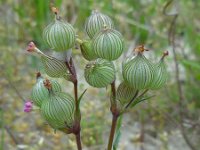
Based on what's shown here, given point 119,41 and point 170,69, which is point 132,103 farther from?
point 170,69

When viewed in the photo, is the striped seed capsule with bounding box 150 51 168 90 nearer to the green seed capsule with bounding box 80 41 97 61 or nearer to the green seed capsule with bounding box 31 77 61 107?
the green seed capsule with bounding box 80 41 97 61

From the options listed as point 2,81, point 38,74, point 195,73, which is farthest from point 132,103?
point 2,81

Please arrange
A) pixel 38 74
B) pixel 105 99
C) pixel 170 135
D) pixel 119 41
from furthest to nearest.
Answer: pixel 105 99
pixel 170 135
pixel 38 74
pixel 119 41

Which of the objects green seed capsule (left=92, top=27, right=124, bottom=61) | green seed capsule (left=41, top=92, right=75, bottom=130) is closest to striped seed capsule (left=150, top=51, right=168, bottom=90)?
green seed capsule (left=92, top=27, right=124, bottom=61)

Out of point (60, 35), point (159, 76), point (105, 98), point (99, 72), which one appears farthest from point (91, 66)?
point (105, 98)

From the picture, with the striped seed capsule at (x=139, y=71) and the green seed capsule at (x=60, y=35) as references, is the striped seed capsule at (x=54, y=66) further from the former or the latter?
the striped seed capsule at (x=139, y=71)

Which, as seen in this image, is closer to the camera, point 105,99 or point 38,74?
point 38,74

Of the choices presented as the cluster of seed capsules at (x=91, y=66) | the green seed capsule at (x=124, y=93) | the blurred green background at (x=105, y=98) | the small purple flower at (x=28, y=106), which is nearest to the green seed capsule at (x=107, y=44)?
the cluster of seed capsules at (x=91, y=66)
